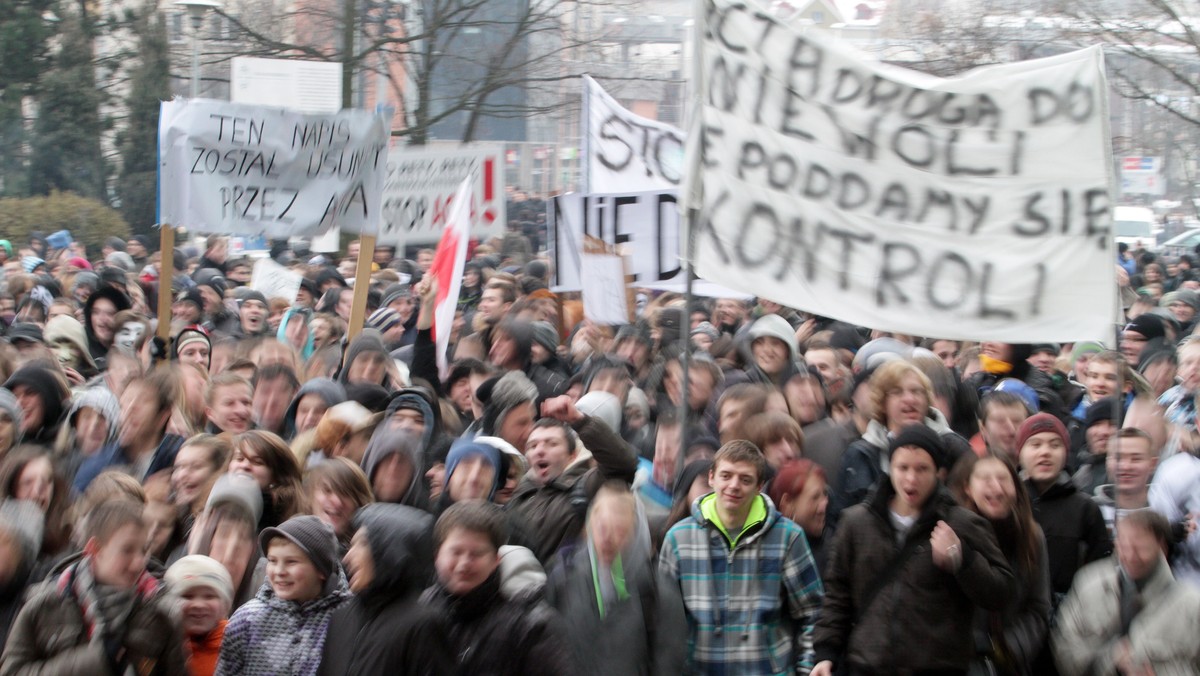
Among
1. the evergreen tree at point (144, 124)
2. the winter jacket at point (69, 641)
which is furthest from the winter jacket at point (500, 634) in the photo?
the evergreen tree at point (144, 124)

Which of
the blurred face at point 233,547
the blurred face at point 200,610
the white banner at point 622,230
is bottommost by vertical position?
the blurred face at point 200,610

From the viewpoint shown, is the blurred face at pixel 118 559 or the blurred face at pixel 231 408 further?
the blurred face at pixel 231 408

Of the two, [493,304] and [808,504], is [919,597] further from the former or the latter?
[493,304]

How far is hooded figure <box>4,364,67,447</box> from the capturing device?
6.81 metres

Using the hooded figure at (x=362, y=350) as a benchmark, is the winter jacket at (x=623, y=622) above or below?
below

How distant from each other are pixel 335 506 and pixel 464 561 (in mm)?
1133

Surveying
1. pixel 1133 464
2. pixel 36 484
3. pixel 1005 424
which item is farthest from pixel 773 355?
pixel 36 484

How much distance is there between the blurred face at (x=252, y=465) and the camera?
17.8 feet

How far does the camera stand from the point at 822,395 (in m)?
7.29

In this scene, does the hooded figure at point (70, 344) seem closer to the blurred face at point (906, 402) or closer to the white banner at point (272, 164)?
the white banner at point (272, 164)

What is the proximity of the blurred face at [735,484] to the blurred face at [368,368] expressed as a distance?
311 centimetres

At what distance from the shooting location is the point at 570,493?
541 cm

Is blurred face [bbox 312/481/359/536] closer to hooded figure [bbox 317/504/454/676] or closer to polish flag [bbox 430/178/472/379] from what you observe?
hooded figure [bbox 317/504/454/676]

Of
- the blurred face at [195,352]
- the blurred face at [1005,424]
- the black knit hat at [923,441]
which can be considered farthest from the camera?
the blurred face at [195,352]
